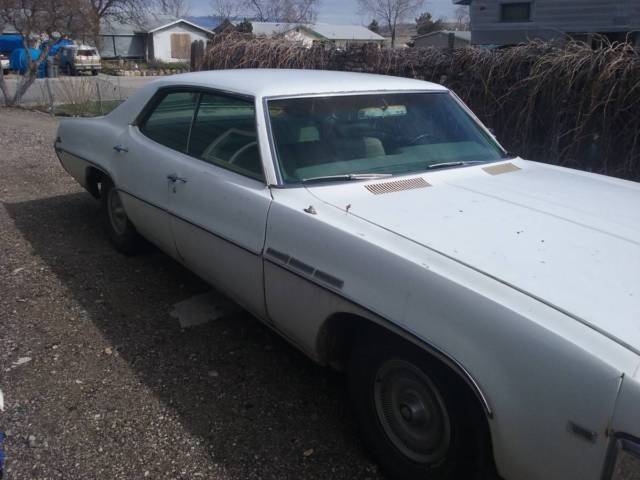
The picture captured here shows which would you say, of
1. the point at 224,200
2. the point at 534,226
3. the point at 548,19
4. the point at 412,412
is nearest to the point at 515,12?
the point at 548,19

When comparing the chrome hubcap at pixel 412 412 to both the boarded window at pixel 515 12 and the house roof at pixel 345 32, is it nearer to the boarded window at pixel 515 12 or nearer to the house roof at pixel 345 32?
the boarded window at pixel 515 12

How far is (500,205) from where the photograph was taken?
2.65m

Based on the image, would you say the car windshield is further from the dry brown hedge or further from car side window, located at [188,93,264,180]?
the dry brown hedge

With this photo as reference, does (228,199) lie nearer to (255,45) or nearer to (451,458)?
(451,458)

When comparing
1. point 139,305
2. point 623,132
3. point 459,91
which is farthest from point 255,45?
point 139,305

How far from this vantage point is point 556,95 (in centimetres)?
572

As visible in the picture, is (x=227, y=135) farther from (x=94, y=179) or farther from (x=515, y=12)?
(x=515, y=12)

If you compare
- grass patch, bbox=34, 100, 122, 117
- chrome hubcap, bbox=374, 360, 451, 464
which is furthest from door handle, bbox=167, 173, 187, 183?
grass patch, bbox=34, 100, 122, 117

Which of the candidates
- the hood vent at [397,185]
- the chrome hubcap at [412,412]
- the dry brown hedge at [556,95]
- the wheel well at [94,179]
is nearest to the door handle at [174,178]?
the hood vent at [397,185]

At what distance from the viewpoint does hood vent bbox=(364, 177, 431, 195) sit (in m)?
2.83

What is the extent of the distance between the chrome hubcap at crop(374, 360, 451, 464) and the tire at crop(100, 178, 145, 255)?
272cm

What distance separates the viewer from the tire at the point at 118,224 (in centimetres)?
443

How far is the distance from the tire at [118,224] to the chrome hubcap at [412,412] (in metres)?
2.72

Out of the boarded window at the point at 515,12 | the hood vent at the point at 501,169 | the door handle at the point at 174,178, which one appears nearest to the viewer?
the hood vent at the point at 501,169
